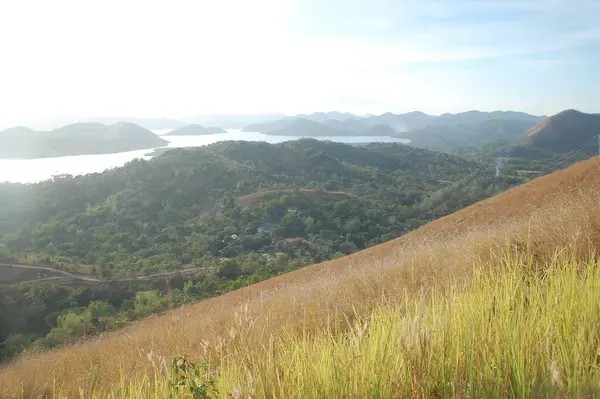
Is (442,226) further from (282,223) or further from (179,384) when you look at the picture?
(282,223)

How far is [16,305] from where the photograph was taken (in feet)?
80.3

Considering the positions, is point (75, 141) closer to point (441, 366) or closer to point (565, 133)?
point (441, 366)

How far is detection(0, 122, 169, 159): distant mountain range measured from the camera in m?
107

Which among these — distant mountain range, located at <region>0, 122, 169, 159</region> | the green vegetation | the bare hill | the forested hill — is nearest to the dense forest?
the forested hill

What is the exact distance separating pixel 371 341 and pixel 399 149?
122565 mm

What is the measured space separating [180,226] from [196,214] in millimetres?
6546

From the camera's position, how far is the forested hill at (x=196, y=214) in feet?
135

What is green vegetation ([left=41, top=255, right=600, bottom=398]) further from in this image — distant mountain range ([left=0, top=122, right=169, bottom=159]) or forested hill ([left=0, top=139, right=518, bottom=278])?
distant mountain range ([left=0, top=122, right=169, bottom=159])

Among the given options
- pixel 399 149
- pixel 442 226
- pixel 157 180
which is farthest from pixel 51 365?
pixel 399 149

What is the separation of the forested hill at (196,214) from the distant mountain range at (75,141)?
52.6 metres

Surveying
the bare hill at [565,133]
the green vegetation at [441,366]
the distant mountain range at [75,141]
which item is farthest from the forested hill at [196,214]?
the bare hill at [565,133]

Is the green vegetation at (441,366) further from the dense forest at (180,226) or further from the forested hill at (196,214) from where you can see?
the forested hill at (196,214)

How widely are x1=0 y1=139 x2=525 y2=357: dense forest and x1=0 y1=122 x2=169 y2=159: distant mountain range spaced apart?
52014mm

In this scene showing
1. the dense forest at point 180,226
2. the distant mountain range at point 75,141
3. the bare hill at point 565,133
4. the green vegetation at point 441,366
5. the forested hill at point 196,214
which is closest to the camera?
the green vegetation at point 441,366
